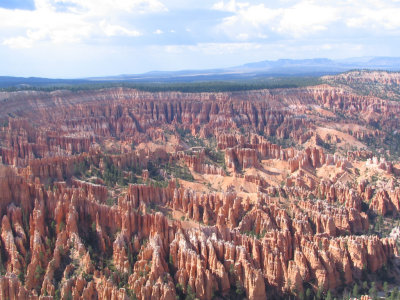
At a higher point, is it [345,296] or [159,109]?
[159,109]

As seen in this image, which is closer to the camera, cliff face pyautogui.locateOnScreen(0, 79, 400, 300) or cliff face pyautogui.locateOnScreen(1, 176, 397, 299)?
cliff face pyautogui.locateOnScreen(1, 176, 397, 299)

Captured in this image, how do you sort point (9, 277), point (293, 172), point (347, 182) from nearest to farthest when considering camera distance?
point (9, 277) → point (347, 182) → point (293, 172)

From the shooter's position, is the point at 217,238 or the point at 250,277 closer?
the point at 250,277

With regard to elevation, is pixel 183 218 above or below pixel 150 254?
below

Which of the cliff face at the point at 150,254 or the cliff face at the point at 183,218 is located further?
the cliff face at the point at 183,218

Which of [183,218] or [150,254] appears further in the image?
[183,218]

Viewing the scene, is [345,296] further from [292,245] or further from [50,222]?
[50,222]

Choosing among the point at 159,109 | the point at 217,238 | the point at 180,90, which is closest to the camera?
the point at 217,238

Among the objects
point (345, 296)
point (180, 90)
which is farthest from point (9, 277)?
point (180, 90)
